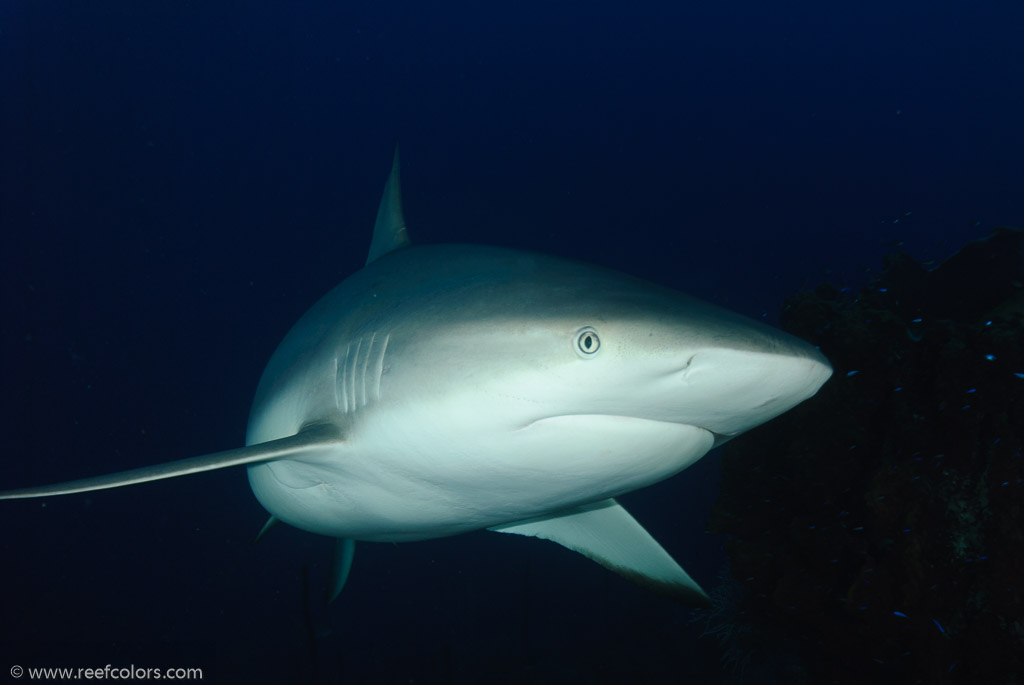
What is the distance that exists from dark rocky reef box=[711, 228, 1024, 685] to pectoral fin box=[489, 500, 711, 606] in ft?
7.62

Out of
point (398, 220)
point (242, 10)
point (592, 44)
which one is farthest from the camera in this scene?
point (592, 44)

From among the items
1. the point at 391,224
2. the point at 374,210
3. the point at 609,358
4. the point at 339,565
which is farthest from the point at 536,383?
the point at 374,210

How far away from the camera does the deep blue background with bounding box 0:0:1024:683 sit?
17.6 metres

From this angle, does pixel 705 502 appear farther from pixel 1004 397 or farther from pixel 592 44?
pixel 592 44

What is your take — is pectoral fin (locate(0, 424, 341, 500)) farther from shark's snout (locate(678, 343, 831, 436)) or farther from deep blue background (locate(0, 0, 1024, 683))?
deep blue background (locate(0, 0, 1024, 683))

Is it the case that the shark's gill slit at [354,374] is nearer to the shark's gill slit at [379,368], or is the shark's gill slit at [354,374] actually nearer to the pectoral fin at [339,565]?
the shark's gill slit at [379,368]

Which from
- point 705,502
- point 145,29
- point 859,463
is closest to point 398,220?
point 859,463

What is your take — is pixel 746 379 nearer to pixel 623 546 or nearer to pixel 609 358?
pixel 609 358

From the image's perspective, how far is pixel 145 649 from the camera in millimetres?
17969

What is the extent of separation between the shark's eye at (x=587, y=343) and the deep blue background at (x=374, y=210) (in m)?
8.12

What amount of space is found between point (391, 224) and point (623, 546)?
112 inches

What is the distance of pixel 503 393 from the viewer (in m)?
1.53

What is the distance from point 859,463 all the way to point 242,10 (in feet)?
180

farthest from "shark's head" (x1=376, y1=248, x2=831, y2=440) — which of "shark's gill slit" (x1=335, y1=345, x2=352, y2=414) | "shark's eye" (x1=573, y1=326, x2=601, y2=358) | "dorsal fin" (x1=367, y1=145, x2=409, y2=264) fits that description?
"dorsal fin" (x1=367, y1=145, x2=409, y2=264)
